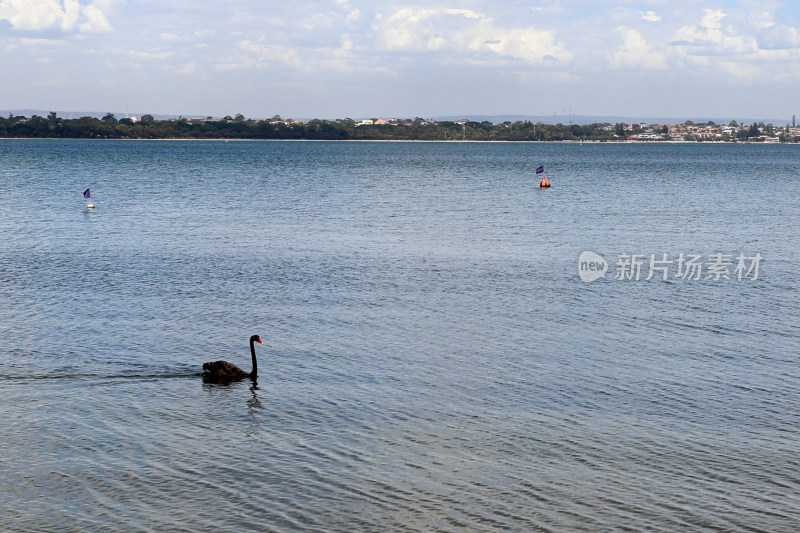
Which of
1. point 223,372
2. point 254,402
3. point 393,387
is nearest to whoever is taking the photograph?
point 254,402

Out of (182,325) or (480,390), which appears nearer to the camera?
(480,390)

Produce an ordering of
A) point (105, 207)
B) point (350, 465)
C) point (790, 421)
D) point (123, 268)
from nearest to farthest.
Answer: point (350, 465), point (790, 421), point (123, 268), point (105, 207)

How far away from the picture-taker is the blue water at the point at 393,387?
15.7m

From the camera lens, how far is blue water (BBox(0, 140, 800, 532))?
15703 millimetres

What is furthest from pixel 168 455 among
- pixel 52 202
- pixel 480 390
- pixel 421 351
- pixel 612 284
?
pixel 52 202

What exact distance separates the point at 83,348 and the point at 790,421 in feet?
64.2

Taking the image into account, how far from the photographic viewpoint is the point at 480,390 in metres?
22.3

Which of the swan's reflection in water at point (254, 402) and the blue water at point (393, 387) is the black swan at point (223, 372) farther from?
the swan's reflection in water at point (254, 402)

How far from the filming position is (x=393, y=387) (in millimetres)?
22406

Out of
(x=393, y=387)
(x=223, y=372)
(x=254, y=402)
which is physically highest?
(x=223, y=372)

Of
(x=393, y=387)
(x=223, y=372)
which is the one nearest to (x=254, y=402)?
(x=223, y=372)

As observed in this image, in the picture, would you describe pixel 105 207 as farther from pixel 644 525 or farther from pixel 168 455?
pixel 644 525

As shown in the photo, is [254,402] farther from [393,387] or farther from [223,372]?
[393,387]

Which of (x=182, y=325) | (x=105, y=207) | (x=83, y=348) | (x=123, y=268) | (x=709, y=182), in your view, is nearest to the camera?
(x=83, y=348)
